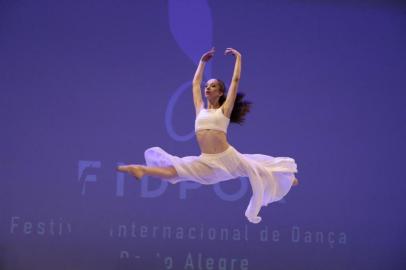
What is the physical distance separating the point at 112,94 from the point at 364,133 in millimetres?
2880

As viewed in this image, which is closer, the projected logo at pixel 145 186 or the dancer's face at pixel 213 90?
the dancer's face at pixel 213 90

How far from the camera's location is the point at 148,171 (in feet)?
14.5

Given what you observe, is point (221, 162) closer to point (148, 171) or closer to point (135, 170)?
point (148, 171)

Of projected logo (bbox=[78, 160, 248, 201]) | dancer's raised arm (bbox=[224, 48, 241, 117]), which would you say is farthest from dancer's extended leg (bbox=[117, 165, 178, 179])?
projected logo (bbox=[78, 160, 248, 201])

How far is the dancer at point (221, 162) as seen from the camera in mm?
4641

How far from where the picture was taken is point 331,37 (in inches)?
269

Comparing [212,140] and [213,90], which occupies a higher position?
[213,90]

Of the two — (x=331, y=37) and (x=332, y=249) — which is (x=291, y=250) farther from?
(x=331, y=37)

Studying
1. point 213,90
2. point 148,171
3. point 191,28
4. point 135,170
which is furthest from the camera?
point 191,28

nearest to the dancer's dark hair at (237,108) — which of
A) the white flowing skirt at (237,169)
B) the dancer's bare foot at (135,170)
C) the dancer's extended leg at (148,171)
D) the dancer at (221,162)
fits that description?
the dancer at (221,162)

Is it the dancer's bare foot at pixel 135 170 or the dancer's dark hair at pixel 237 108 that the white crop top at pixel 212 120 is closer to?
the dancer's dark hair at pixel 237 108

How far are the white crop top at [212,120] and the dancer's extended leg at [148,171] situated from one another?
0.42 meters

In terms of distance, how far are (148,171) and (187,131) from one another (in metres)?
2.03

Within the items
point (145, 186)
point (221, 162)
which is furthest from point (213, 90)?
point (145, 186)
